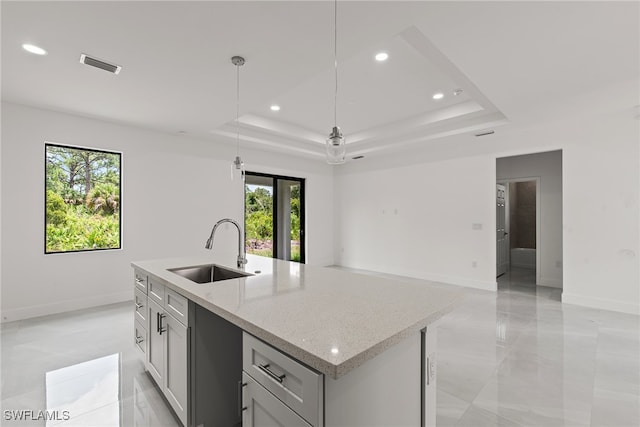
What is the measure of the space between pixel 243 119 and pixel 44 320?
3.78 metres

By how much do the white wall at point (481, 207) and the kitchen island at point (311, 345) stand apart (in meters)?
4.04

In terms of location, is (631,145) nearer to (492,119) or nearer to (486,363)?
(492,119)

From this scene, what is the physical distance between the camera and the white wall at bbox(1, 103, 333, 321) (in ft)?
11.9

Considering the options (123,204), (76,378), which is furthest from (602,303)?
(123,204)

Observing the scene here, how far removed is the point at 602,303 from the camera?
4066 mm

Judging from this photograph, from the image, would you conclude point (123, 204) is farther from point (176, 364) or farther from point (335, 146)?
point (335, 146)

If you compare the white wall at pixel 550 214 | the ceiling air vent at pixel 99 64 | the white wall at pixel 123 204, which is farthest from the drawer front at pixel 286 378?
the white wall at pixel 550 214

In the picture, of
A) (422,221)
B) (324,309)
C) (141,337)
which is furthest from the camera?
(422,221)

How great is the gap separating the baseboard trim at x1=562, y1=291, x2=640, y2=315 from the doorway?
190 inches

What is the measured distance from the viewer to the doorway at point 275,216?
19.8 feet

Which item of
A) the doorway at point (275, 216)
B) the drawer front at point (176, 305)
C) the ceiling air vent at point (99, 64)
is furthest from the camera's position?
the doorway at point (275, 216)

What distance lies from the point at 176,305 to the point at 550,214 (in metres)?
6.26

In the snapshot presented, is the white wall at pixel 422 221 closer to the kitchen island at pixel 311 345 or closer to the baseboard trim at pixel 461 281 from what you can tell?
the baseboard trim at pixel 461 281

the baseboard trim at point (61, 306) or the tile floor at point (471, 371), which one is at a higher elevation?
the baseboard trim at point (61, 306)
